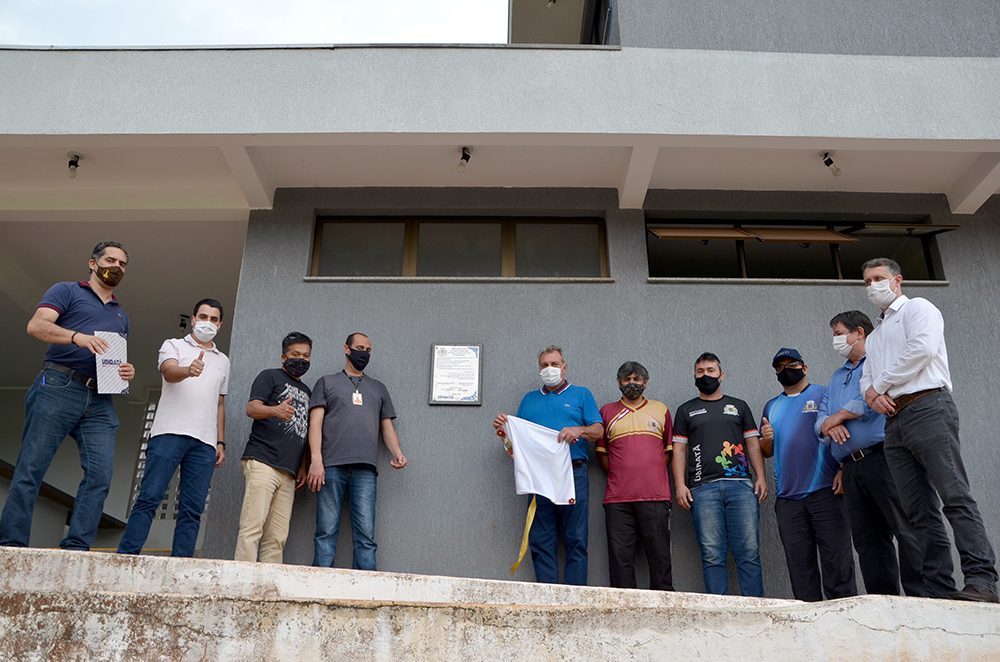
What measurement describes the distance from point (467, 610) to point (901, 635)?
4.85 feet

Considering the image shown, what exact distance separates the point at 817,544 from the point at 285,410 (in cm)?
330

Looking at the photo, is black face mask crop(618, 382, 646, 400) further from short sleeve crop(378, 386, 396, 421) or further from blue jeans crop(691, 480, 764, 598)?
short sleeve crop(378, 386, 396, 421)

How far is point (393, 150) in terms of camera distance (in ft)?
19.5

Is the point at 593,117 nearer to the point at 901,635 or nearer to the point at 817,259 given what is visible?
the point at 817,259

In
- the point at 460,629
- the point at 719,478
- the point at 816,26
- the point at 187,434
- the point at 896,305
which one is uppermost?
the point at 816,26

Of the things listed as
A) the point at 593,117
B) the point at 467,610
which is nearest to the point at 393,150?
the point at 593,117

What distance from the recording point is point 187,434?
14.8 ft

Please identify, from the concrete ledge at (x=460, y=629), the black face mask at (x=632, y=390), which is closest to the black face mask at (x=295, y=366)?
the black face mask at (x=632, y=390)

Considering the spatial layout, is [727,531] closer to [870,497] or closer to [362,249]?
[870,497]

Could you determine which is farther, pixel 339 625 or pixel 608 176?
pixel 608 176

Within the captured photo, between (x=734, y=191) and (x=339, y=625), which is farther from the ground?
(x=734, y=191)

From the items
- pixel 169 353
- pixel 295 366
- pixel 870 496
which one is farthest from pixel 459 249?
pixel 870 496

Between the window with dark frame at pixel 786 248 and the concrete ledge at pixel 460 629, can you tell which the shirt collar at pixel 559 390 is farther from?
the concrete ledge at pixel 460 629

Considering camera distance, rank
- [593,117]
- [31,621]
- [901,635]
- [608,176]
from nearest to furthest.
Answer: [31,621]
[901,635]
[593,117]
[608,176]
